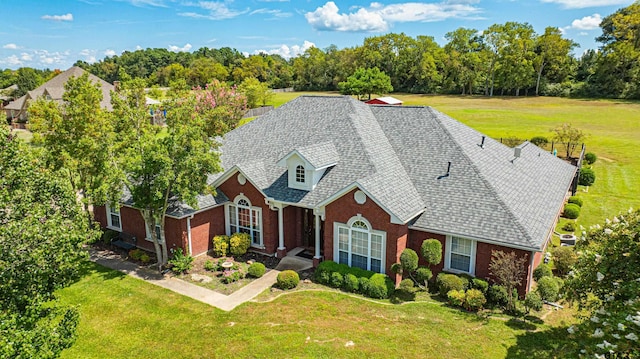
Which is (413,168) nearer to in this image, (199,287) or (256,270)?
(256,270)

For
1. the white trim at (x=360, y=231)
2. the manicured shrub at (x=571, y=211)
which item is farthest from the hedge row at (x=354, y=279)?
the manicured shrub at (x=571, y=211)

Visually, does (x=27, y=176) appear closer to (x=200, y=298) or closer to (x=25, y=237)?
(x=25, y=237)

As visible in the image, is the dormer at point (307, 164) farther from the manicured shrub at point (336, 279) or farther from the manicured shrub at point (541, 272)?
the manicured shrub at point (541, 272)

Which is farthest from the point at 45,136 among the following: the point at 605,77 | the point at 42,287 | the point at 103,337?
the point at 605,77

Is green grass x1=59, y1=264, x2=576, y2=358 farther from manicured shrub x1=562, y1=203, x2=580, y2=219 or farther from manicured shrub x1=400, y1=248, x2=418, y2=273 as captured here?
manicured shrub x1=562, y1=203, x2=580, y2=219

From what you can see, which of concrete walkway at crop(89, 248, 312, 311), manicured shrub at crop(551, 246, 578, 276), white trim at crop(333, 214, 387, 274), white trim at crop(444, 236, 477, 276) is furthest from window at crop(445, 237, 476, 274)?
concrete walkway at crop(89, 248, 312, 311)
